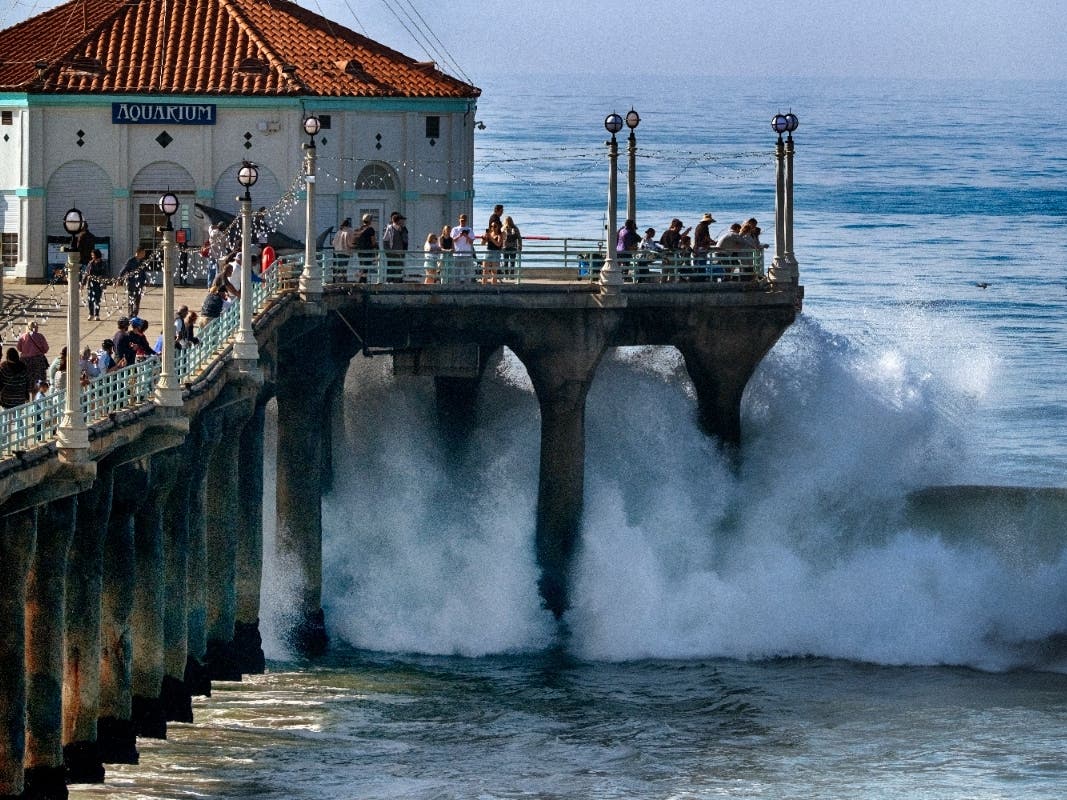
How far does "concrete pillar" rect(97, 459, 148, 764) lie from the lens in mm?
44031

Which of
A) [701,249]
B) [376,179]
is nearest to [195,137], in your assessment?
[376,179]

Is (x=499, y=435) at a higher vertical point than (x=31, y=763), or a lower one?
higher

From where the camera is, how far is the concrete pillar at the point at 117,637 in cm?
4403

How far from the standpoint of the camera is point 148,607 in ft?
150

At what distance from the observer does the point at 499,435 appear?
60656 millimetres

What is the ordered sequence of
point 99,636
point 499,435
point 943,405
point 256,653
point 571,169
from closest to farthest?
point 99,636, point 256,653, point 499,435, point 943,405, point 571,169

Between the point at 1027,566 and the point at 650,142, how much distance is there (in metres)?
123

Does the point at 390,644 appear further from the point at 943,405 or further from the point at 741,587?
the point at 943,405

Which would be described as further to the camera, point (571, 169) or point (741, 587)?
point (571, 169)

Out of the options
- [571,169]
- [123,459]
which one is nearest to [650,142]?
[571,169]

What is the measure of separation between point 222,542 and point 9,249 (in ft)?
44.4

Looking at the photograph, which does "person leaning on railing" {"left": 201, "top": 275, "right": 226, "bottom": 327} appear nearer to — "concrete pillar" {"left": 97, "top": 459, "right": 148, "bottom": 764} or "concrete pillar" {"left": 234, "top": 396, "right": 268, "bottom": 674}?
"concrete pillar" {"left": 234, "top": 396, "right": 268, "bottom": 674}

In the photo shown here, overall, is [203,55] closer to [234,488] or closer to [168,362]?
[234,488]

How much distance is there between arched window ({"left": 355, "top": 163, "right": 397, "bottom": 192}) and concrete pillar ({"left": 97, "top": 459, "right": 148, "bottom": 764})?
783 inches
